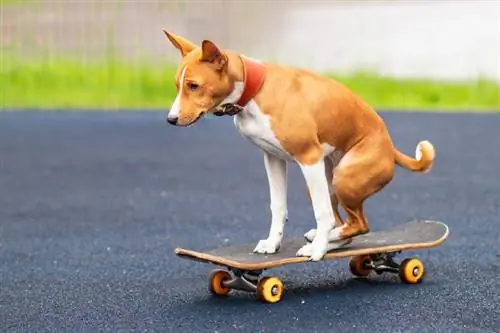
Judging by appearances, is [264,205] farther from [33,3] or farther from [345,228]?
[33,3]

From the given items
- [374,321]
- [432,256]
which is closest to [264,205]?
[432,256]

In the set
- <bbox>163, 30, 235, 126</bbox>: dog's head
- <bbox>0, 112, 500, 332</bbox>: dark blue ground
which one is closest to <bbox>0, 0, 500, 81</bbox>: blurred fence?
<bbox>0, 112, 500, 332</bbox>: dark blue ground

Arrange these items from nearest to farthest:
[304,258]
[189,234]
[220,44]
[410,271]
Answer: [304,258] → [410,271] → [189,234] → [220,44]

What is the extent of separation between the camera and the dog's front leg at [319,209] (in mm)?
1540

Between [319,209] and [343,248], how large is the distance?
0.12 metres

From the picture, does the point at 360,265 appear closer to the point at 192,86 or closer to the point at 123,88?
the point at 192,86

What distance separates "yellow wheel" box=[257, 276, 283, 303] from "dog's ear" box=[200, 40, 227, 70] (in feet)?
1.15

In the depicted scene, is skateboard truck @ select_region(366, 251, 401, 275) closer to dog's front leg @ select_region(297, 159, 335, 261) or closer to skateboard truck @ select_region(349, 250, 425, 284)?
skateboard truck @ select_region(349, 250, 425, 284)

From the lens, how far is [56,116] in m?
5.04

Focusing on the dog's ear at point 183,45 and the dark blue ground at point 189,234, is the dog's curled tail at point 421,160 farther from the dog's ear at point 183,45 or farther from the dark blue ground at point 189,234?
the dog's ear at point 183,45

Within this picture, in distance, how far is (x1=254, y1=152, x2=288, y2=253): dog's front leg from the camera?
162 centimetres

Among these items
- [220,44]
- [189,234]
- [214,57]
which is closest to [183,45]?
[214,57]

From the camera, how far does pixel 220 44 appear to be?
18.1 ft

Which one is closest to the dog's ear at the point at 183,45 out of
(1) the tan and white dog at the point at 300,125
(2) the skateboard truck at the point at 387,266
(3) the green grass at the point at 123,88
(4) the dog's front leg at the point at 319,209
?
(1) the tan and white dog at the point at 300,125
